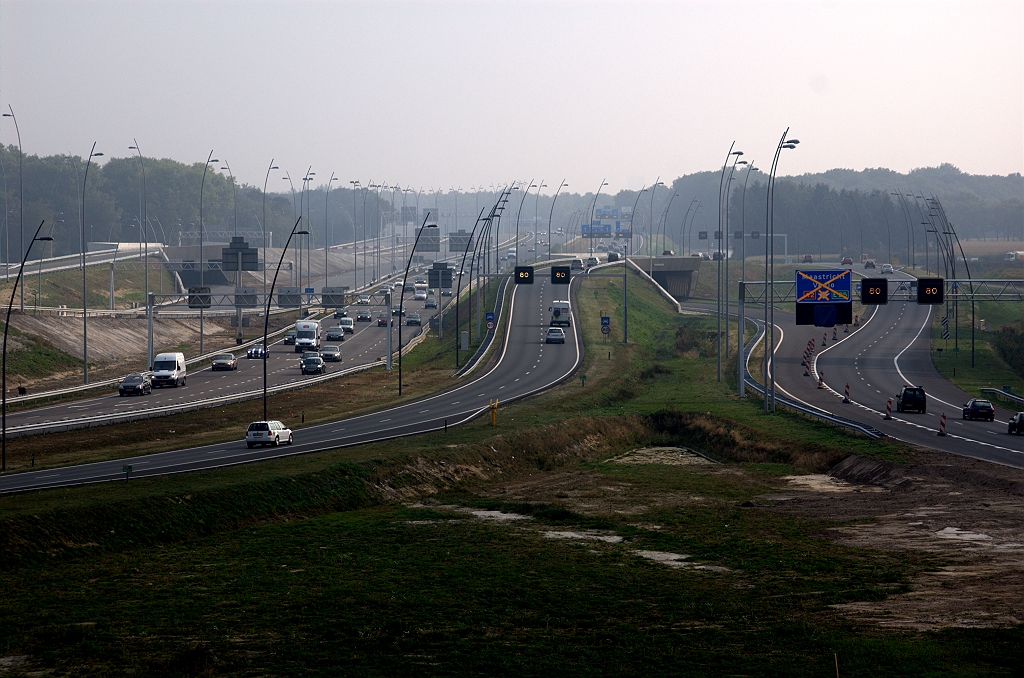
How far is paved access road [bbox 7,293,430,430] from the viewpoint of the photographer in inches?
2776

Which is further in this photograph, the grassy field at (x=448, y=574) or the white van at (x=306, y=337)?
the white van at (x=306, y=337)

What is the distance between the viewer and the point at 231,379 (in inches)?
3588

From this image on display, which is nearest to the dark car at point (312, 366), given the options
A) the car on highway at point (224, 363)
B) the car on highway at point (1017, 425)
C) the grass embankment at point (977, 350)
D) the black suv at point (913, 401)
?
the car on highway at point (224, 363)

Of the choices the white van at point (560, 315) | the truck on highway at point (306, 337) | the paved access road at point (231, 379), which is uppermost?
the white van at point (560, 315)

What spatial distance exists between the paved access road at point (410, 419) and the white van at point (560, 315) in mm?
956

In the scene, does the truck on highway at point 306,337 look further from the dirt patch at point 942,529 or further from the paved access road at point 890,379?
the dirt patch at point 942,529

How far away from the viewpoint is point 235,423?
220ft

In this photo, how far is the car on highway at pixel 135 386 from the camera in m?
80.7

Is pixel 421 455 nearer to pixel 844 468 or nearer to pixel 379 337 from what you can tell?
pixel 844 468

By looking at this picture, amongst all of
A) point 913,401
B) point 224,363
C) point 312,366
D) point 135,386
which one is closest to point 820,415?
point 913,401

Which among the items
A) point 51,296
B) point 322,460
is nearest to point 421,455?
point 322,460

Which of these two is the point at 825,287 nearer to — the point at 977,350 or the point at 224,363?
the point at 977,350

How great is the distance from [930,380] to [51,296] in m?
104

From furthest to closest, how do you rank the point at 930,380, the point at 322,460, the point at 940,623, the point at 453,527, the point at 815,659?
the point at 930,380
the point at 322,460
the point at 453,527
the point at 940,623
the point at 815,659
